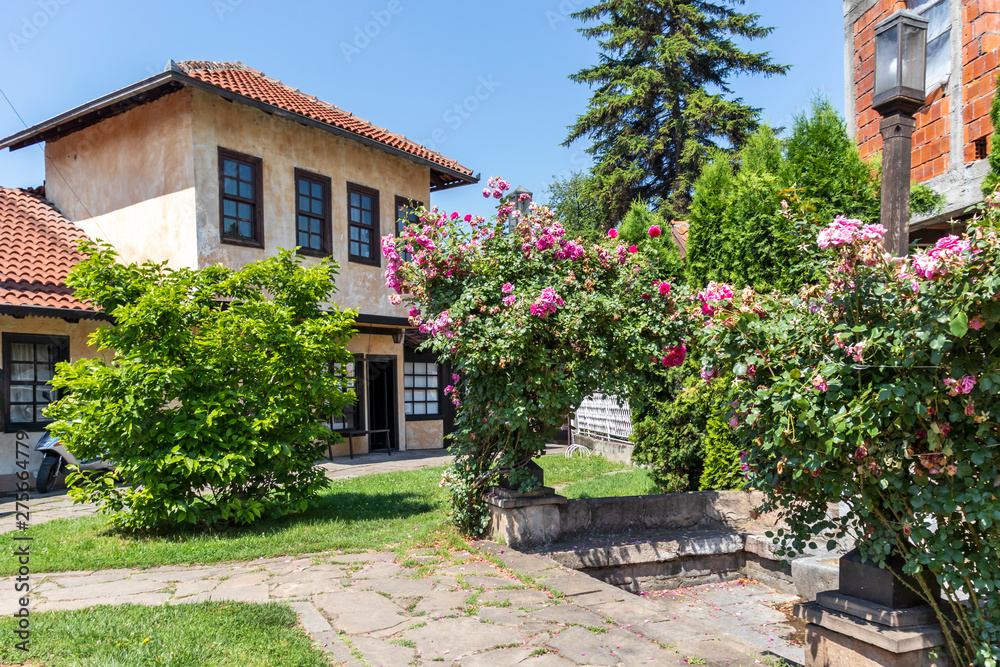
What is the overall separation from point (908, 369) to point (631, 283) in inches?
117

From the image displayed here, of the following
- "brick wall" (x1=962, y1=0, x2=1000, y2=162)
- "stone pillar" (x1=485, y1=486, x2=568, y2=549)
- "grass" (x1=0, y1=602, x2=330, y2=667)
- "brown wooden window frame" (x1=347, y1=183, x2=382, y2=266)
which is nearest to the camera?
"grass" (x1=0, y1=602, x2=330, y2=667)

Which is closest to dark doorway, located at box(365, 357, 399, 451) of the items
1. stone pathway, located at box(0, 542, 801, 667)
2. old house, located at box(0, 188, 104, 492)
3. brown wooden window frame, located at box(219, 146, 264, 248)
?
brown wooden window frame, located at box(219, 146, 264, 248)

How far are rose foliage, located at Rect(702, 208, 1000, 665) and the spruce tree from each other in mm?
18849

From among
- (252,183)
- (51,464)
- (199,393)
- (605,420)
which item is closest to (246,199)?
(252,183)

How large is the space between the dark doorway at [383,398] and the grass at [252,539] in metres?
6.98

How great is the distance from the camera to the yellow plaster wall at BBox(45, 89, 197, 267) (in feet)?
36.7

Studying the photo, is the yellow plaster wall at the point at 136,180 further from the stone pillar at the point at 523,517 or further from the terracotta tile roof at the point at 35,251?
the stone pillar at the point at 523,517

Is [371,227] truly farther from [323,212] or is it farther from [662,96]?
[662,96]

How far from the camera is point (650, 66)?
2300 cm

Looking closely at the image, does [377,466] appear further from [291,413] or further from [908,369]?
[908,369]

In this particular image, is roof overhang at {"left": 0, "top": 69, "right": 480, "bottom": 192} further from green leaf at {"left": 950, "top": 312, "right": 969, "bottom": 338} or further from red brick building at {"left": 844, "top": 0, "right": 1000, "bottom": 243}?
green leaf at {"left": 950, "top": 312, "right": 969, "bottom": 338}

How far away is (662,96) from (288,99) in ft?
46.4

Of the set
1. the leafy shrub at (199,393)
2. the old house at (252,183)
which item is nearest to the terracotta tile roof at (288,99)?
the old house at (252,183)

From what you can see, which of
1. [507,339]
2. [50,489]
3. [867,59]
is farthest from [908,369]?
[50,489]
